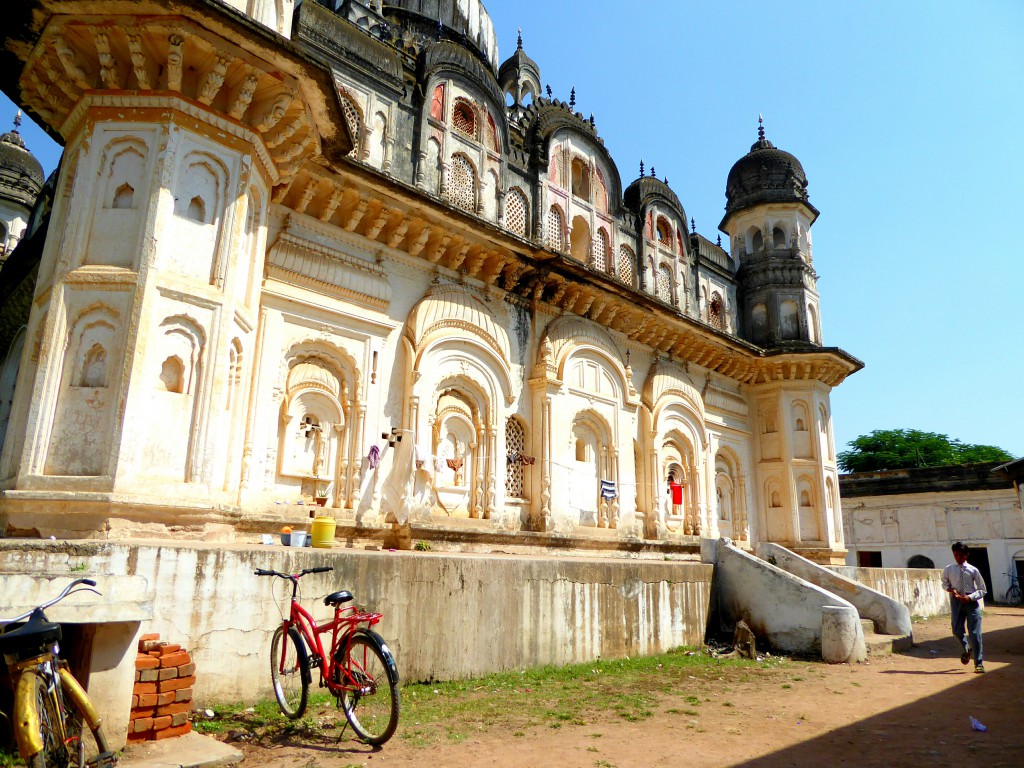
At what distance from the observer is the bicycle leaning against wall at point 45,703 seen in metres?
3.51

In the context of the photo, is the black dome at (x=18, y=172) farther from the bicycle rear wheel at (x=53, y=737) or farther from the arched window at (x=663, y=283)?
the bicycle rear wheel at (x=53, y=737)

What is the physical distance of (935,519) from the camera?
25.9 m

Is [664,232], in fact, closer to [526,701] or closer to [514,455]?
[514,455]

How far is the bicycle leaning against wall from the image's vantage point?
3512 millimetres

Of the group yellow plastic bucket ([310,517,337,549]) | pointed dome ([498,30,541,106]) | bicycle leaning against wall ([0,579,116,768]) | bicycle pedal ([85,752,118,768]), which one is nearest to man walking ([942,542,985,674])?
yellow plastic bucket ([310,517,337,549])

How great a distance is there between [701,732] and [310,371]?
6786 millimetres

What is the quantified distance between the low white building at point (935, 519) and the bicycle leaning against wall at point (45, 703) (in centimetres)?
2743

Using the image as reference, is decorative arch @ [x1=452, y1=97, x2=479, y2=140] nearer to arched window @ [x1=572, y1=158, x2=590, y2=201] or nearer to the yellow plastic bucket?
arched window @ [x1=572, y1=158, x2=590, y2=201]

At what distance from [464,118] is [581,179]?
3.35 meters

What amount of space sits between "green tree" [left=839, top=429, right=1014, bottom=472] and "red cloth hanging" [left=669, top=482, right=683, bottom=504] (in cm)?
2574

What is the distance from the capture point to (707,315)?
18016 millimetres

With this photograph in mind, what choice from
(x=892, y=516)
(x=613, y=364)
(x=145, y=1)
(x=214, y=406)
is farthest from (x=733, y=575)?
(x=892, y=516)

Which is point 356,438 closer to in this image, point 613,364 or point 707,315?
point 613,364

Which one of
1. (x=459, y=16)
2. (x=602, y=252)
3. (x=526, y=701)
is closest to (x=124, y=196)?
(x=526, y=701)
